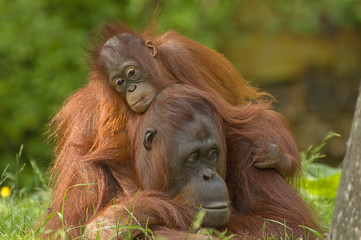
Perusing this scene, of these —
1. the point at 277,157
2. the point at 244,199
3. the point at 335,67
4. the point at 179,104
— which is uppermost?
the point at 179,104

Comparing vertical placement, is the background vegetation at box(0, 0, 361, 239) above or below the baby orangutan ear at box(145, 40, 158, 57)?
below

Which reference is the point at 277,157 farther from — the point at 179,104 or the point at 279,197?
the point at 179,104

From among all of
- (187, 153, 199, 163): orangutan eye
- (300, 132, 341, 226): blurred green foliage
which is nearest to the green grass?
(300, 132, 341, 226): blurred green foliage

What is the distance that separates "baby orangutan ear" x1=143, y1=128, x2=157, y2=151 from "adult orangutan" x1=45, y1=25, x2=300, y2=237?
29 centimetres

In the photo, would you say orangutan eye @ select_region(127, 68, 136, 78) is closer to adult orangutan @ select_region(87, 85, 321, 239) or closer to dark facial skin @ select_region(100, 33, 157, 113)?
dark facial skin @ select_region(100, 33, 157, 113)

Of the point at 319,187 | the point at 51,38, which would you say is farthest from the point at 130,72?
the point at 51,38

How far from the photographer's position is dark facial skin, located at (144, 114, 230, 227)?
12.1 ft

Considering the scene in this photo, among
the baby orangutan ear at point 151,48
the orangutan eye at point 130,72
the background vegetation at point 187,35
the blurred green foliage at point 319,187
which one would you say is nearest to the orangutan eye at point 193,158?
the orangutan eye at point 130,72

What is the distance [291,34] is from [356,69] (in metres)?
1.35

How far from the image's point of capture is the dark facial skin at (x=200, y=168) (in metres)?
3.70

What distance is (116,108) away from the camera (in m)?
4.32

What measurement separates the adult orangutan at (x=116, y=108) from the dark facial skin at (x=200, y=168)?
0.35m

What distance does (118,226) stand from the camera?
3.49 m

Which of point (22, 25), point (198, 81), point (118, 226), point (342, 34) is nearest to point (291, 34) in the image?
point (342, 34)
